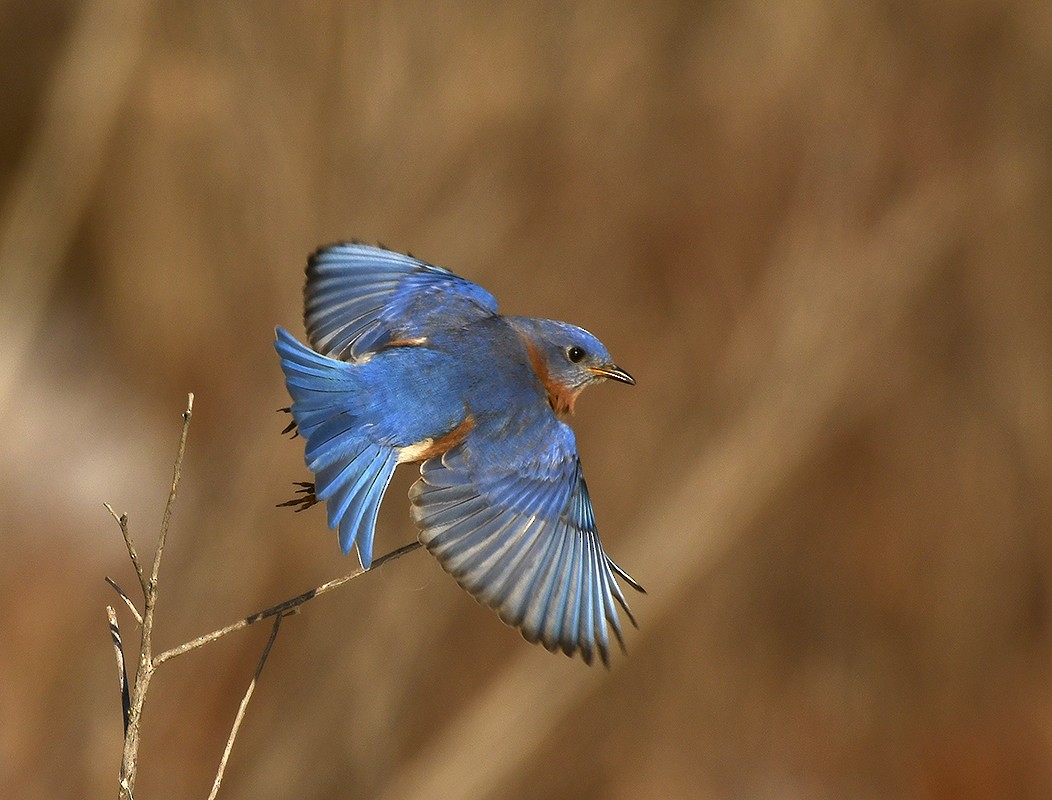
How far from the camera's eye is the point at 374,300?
378cm

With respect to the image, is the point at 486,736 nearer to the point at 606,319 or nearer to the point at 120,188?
the point at 606,319

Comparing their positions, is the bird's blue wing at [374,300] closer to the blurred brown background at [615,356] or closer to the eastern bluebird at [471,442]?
the eastern bluebird at [471,442]

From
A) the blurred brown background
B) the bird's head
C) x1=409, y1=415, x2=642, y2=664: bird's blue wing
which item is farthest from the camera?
the blurred brown background

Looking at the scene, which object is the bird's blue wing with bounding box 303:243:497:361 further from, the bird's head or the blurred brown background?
the blurred brown background

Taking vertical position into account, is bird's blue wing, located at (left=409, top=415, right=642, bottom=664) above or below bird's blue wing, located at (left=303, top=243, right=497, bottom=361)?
below

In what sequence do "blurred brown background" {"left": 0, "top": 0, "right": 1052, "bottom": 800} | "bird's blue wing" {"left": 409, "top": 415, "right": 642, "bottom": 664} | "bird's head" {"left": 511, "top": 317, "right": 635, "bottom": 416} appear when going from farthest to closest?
"blurred brown background" {"left": 0, "top": 0, "right": 1052, "bottom": 800} < "bird's head" {"left": 511, "top": 317, "right": 635, "bottom": 416} < "bird's blue wing" {"left": 409, "top": 415, "right": 642, "bottom": 664}

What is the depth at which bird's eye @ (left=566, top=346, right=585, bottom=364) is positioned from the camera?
Result: 3.61 m

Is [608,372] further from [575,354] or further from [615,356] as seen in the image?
[615,356]

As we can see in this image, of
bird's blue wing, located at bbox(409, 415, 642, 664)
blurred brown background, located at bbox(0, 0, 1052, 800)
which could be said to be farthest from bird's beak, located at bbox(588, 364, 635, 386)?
blurred brown background, located at bbox(0, 0, 1052, 800)

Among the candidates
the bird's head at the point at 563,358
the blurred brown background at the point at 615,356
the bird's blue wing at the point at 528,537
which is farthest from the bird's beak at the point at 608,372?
the blurred brown background at the point at 615,356

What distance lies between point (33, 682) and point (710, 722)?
4.02m

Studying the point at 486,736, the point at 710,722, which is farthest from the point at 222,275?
Result: the point at 710,722

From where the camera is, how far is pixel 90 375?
8.16m

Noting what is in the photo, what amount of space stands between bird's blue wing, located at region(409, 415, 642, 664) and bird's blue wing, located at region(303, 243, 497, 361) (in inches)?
18.4
